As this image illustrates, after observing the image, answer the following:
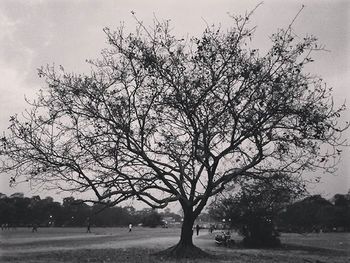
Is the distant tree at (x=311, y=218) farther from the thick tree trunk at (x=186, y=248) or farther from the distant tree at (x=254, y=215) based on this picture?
the thick tree trunk at (x=186, y=248)

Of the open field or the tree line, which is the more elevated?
the tree line

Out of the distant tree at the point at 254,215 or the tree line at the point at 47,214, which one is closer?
the distant tree at the point at 254,215

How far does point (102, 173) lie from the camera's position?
17.7 meters

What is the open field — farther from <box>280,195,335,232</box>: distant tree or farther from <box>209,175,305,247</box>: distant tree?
<box>280,195,335,232</box>: distant tree

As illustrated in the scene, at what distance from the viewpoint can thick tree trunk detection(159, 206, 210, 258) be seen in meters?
18.6

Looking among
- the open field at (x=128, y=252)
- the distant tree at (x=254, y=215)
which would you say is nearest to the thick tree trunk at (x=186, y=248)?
the open field at (x=128, y=252)

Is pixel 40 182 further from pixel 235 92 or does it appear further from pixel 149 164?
pixel 235 92

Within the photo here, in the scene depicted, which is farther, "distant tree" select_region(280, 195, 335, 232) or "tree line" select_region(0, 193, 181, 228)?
"tree line" select_region(0, 193, 181, 228)

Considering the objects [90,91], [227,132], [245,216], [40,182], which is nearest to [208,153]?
[227,132]

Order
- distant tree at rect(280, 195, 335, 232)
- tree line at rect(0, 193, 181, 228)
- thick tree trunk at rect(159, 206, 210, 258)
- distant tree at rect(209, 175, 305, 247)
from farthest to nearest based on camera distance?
1. tree line at rect(0, 193, 181, 228)
2. distant tree at rect(280, 195, 335, 232)
3. distant tree at rect(209, 175, 305, 247)
4. thick tree trunk at rect(159, 206, 210, 258)

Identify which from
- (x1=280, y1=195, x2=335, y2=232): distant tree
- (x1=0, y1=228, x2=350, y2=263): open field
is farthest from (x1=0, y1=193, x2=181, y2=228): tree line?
(x1=0, y1=228, x2=350, y2=263): open field

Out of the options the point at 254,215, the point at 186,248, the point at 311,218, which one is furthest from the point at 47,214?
the point at 186,248

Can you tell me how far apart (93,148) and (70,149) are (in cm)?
98

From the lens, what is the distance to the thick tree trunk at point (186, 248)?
61.1ft
